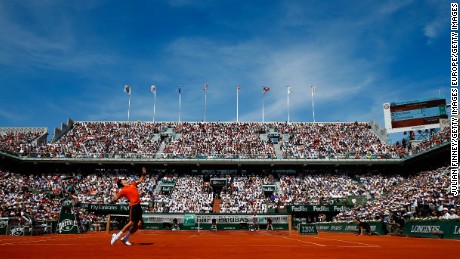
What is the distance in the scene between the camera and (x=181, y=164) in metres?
50.8

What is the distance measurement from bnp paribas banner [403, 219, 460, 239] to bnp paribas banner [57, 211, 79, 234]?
80.0ft

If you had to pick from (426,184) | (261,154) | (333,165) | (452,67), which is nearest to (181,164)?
(261,154)

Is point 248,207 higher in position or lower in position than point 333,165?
lower

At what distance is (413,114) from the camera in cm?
5109

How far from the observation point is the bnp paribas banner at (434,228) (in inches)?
742

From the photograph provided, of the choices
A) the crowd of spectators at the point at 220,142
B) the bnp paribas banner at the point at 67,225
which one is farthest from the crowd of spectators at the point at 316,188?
the bnp paribas banner at the point at 67,225

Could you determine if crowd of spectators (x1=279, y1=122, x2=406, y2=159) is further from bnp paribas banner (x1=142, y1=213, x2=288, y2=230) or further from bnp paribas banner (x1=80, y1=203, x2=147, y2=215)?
bnp paribas banner (x1=80, y1=203, x2=147, y2=215)

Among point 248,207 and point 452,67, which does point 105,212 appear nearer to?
point 248,207

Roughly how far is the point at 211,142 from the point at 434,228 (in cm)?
3733

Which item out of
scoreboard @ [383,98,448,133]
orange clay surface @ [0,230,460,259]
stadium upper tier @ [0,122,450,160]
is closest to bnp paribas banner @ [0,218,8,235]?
orange clay surface @ [0,230,460,259]

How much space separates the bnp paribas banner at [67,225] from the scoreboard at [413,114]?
140 feet

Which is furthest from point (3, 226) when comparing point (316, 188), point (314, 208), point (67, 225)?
point (316, 188)

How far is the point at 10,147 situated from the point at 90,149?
34.4 feet

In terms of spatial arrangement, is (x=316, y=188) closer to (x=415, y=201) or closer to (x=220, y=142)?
(x=220, y=142)
